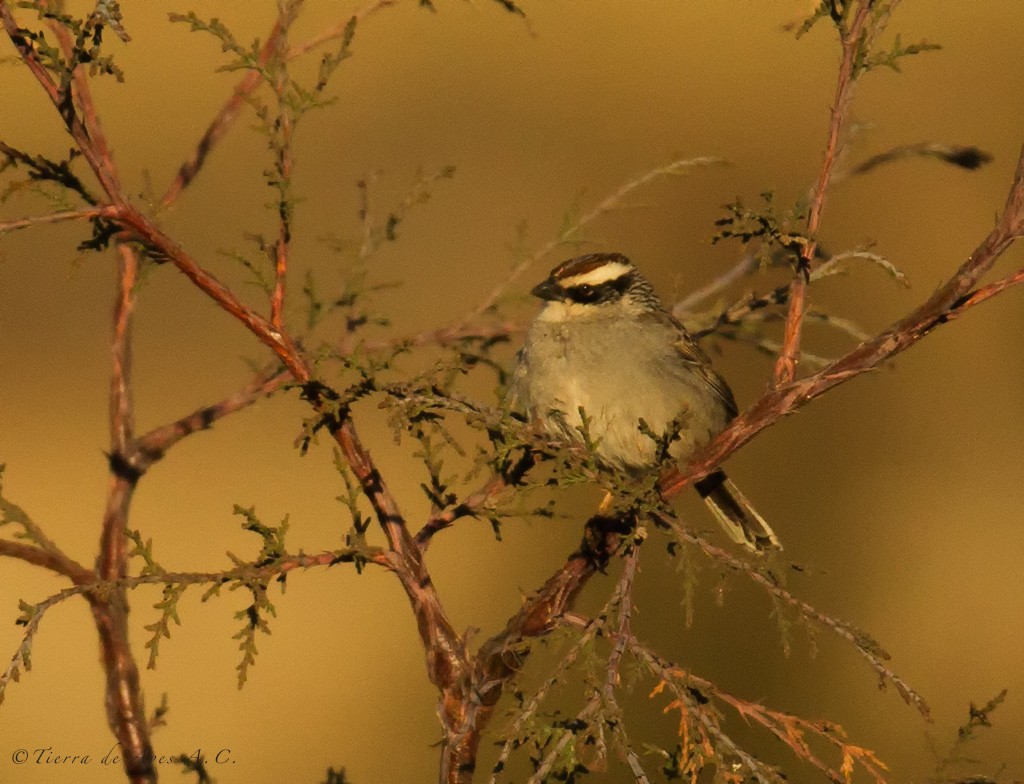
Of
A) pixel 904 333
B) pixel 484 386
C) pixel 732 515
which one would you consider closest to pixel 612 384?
pixel 732 515

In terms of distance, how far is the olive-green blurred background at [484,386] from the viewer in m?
7.73

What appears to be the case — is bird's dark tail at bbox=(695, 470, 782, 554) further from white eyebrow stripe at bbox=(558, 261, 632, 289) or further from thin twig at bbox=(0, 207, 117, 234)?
thin twig at bbox=(0, 207, 117, 234)

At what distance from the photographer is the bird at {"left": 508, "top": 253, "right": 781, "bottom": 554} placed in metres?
4.31

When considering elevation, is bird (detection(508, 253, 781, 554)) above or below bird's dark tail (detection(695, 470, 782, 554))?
above

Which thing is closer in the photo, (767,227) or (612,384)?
(767,227)

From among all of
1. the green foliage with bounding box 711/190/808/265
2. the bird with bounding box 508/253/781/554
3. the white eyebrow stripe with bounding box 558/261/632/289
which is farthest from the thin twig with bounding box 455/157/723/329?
the green foliage with bounding box 711/190/808/265

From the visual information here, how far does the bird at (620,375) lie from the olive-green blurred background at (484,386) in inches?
71.9

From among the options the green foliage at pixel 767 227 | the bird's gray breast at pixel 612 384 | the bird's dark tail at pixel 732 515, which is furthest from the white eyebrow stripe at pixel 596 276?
the green foliage at pixel 767 227

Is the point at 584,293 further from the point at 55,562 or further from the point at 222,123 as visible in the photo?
the point at 55,562

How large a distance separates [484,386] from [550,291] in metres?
4.36

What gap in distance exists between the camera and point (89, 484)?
9.00m

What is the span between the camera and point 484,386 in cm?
894

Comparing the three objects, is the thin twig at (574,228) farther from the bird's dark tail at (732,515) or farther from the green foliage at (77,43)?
the green foliage at (77,43)

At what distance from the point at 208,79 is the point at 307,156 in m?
1.26
